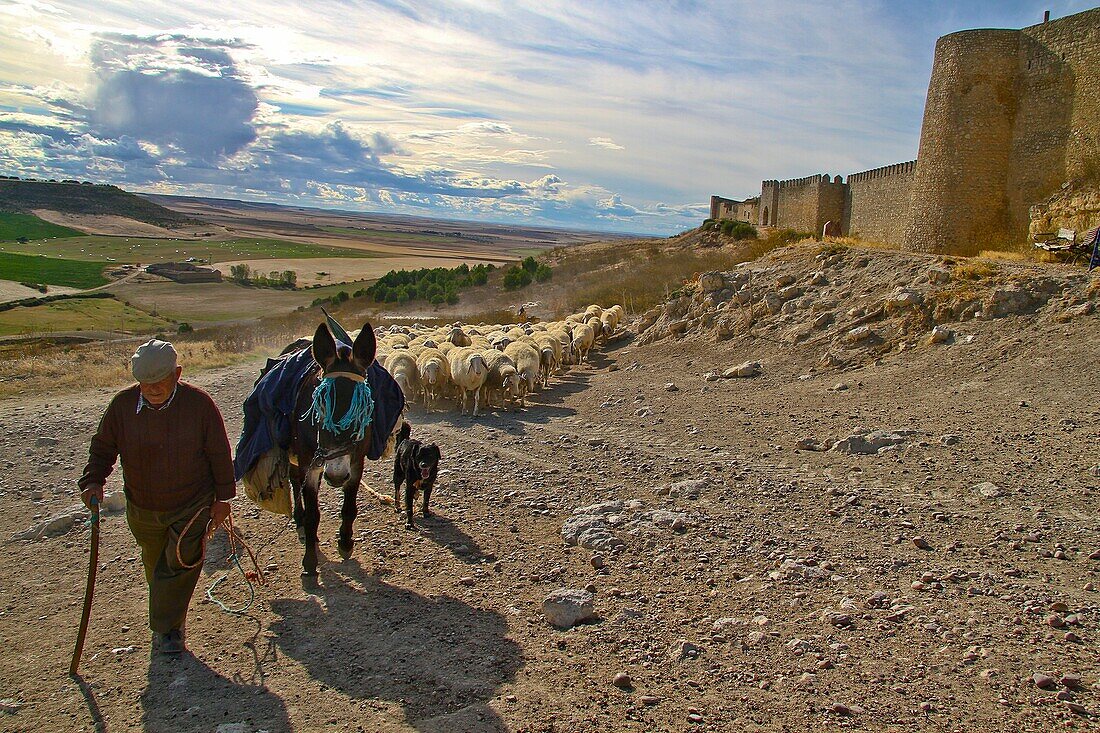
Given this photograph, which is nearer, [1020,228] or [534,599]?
[534,599]

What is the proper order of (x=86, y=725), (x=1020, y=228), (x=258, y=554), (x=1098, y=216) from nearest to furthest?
1. (x=86, y=725)
2. (x=258, y=554)
3. (x=1098, y=216)
4. (x=1020, y=228)

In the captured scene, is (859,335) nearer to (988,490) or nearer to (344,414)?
(988,490)

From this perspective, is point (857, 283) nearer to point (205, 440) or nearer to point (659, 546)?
point (659, 546)

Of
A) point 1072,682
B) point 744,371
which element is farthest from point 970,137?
point 1072,682

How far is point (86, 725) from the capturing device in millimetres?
3799

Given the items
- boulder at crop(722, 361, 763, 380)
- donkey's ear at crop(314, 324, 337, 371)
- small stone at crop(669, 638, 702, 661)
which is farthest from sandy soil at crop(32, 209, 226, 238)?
small stone at crop(669, 638, 702, 661)

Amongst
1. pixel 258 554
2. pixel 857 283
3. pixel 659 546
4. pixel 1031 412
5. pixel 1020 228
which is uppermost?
pixel 1020 228

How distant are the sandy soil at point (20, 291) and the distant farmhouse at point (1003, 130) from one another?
4494 centimetres

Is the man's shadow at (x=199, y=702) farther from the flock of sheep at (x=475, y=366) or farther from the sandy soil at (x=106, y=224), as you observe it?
the sandy soil at (x=106, y=224)

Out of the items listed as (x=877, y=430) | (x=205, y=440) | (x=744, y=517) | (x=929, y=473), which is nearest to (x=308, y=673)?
(x=205, y=440)

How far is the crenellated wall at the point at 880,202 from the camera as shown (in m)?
23.5

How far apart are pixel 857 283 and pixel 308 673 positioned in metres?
13.4

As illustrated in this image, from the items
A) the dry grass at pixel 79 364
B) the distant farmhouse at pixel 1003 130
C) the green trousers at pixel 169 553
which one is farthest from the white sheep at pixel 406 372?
the distant farmhouse at pixel 1003 130

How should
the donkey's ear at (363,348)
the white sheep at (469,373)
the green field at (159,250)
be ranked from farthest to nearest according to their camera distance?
1. the green field at (159,250)
2. the white sheep at (469,373)
3. the donkey's ear at (363,348)
